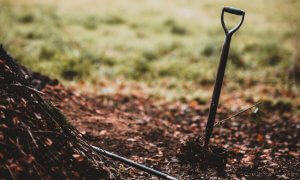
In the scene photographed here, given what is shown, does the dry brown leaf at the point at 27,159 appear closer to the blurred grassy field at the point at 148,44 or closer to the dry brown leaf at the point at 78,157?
the dry brown leaf at the point at 78,157

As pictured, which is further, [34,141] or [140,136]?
[140,136]

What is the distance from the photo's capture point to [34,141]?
2545 millimetres

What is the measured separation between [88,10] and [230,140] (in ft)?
20.1

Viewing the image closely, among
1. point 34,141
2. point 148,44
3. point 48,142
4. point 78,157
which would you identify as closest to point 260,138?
point 78,157

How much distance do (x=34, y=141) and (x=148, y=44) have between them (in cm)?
521

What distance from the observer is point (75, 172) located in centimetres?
269

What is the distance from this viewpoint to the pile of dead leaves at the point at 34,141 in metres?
2.45

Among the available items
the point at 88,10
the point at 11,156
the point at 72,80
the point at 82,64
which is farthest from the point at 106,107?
the point at 88,10

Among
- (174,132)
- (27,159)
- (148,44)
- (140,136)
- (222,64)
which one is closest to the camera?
(27,159)

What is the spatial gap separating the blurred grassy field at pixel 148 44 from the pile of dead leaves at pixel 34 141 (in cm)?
298

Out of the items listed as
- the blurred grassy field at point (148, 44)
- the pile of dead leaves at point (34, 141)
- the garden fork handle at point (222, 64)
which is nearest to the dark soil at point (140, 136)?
the pile of dead leaves at point (34, 141)

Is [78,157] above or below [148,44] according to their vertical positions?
below

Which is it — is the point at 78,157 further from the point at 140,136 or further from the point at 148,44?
the point at 148,44

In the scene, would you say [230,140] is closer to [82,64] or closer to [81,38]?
[82,64]
